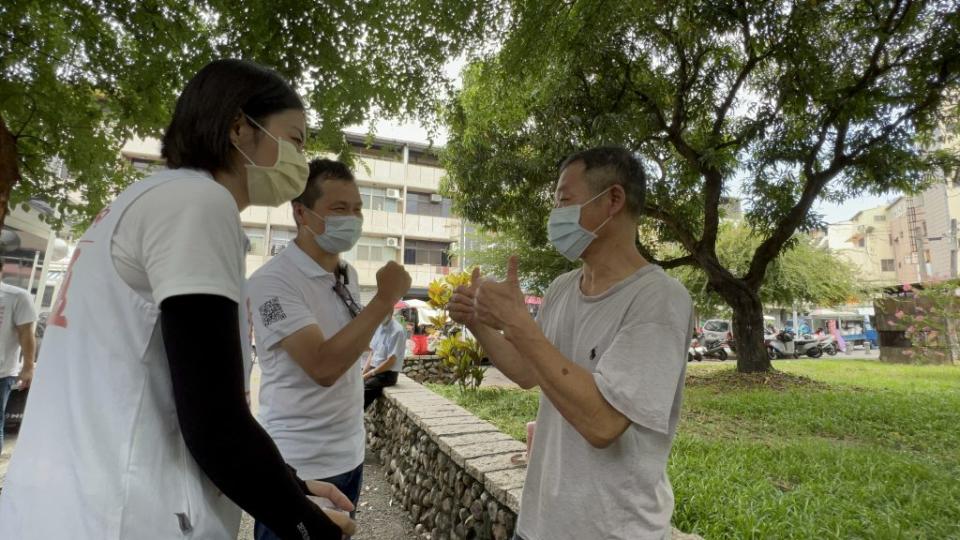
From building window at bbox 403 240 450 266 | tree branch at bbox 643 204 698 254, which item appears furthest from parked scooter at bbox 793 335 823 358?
building window at bbox 403 240 450 266

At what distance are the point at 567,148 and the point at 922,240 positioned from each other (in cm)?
2449

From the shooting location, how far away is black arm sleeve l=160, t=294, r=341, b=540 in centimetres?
78

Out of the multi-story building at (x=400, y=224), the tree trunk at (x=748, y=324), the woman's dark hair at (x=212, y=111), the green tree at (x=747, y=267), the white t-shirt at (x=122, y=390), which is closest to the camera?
the white t-shirt at (x=122, y=390)

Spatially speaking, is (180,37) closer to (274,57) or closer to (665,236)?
(274,57)

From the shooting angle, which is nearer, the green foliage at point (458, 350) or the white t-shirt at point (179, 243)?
the white t-shirt at point (179, 243)

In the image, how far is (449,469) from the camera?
346 cm

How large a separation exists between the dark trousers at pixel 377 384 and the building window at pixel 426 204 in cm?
2039

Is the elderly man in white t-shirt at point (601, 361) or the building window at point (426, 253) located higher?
the building window at point (426, 253)

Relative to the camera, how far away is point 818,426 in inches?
207

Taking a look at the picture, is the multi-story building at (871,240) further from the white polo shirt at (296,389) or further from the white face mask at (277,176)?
the white face mask at (277,176)

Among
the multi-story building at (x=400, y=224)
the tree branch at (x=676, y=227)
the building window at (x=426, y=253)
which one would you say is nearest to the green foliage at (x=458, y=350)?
the tree branch at (x=676, y=227)

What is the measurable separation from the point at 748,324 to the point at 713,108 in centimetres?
421

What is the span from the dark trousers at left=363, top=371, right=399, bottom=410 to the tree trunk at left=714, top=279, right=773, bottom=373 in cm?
689

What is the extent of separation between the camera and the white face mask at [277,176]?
3.69 ft
